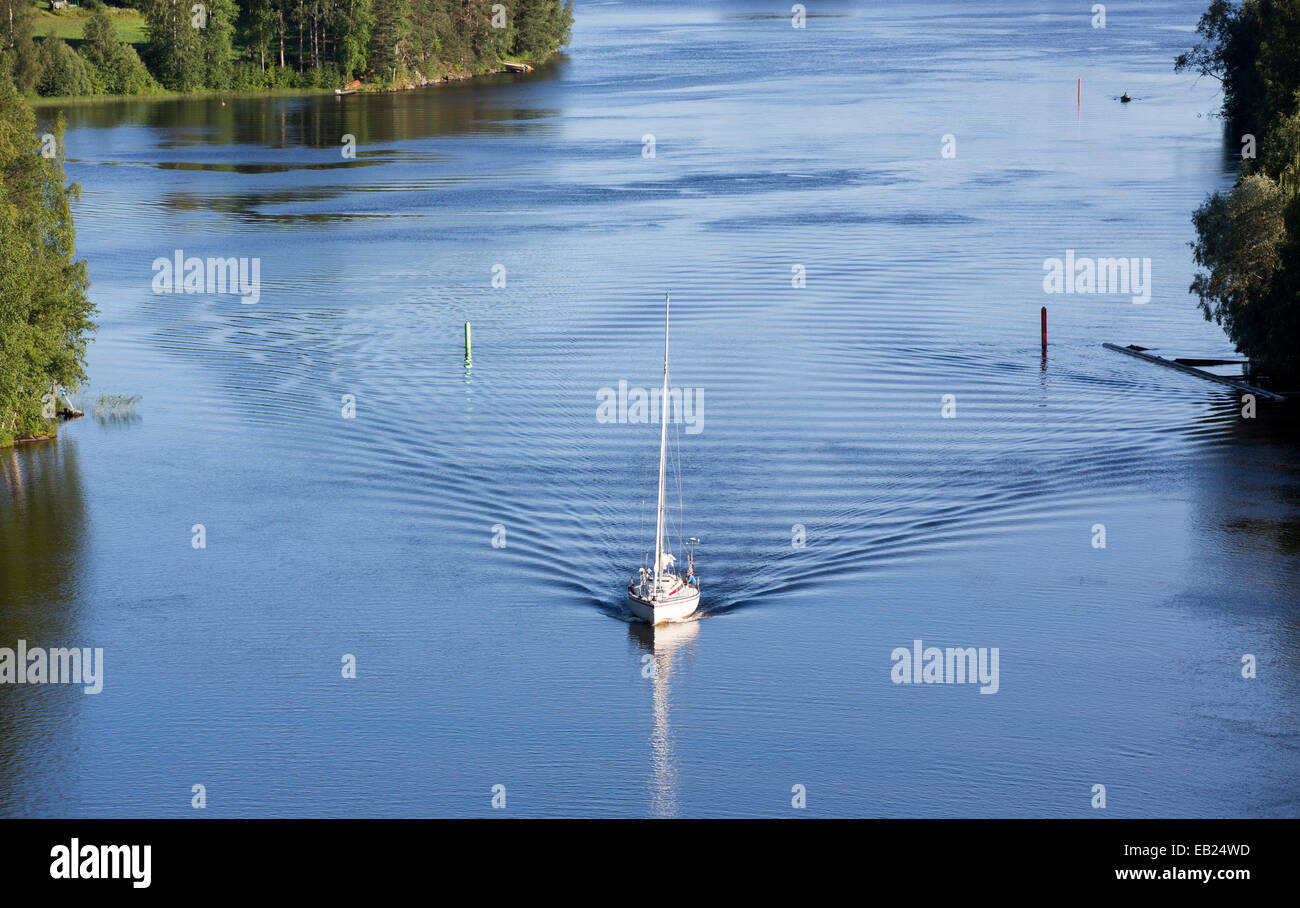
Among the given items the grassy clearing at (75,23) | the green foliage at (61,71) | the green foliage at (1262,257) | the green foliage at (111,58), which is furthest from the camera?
the grassy clearing at (75,23)

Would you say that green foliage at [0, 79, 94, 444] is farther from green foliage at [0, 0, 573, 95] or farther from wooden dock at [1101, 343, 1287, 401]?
green foliage at [0, 0, 573, 95]

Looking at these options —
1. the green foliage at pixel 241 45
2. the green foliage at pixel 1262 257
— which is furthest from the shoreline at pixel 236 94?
the green foliage at pixel 1262 257

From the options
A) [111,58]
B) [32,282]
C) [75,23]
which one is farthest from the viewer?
[75,23]

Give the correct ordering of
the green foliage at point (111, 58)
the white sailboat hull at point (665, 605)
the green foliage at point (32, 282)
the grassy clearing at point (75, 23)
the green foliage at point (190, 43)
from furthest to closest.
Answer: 1. the grassy clearing at point (75, 23)
2. the green foliage at point (190, 43)
3. the green foliage at point (111, 58)
4. the green foliage at point (32, 282)
5. the white sailboat hull at point (665, 605)

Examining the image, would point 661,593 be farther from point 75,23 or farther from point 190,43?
point 75,23

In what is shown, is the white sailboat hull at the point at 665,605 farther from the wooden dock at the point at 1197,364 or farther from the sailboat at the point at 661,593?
the wooden dock at the point at 1197,364

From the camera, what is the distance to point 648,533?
48.6 meters

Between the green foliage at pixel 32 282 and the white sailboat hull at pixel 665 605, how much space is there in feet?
92.4

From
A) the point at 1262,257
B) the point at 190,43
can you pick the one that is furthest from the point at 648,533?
the point at 190,43

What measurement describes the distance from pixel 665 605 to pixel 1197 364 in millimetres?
34586

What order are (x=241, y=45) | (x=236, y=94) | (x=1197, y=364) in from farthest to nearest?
(x=241, y=45), (x=236, y=94), (x=1197, y=364)

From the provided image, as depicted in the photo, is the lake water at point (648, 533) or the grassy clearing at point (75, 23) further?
the grassy clearing at point (75, 23)

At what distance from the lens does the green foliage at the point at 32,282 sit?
59.2m
